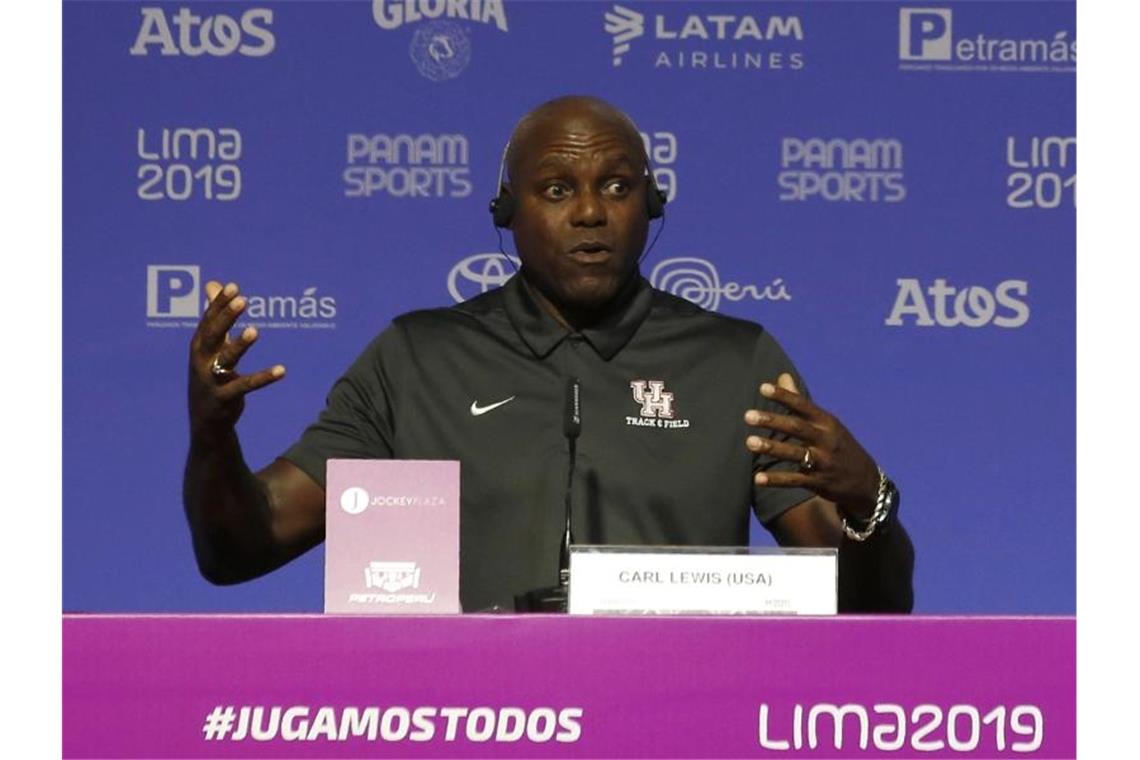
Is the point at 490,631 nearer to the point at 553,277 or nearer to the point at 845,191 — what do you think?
the point at 553,277

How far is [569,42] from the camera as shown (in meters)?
4.91

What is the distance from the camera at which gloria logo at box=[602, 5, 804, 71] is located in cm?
487

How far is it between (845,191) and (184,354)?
1.77 metres

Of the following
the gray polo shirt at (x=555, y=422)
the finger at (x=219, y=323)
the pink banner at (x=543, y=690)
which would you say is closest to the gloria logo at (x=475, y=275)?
the gray polo shirt at (x=555, y=422)

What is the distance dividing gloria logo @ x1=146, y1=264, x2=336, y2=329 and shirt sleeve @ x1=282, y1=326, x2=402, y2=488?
5.65 ft

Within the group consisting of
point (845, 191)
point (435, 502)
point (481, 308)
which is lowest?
point (435, 502)

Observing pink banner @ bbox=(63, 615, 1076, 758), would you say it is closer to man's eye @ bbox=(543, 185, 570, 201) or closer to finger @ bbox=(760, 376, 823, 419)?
finger @ bbox=(760, 376, 823, 419)

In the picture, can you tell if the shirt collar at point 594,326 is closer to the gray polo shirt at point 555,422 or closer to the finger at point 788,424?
the gray polo shirt at point 555,422

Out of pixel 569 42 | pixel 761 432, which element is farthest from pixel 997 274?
pixel 761 432

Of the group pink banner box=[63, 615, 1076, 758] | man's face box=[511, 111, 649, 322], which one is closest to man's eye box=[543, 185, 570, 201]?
man's face box=[511, 111, 649, 322]

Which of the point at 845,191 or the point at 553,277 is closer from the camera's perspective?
the point at 553,277

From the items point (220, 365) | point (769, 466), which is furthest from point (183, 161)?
point (220, 365)

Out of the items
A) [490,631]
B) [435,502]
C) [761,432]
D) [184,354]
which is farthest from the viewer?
[184,354]

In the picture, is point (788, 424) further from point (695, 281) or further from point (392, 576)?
point (695, 281)
